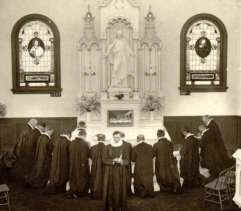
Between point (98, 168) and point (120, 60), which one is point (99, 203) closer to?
point (98, 168)

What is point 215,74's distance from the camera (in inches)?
579

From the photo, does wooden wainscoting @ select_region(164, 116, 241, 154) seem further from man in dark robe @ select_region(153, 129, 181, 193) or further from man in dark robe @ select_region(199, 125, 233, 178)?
man in dark robe @ select_region(153, 129, 181, 193)

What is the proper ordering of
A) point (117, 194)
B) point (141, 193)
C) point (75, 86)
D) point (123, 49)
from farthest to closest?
point (75, 86) < point (123, 49) < point (141, 193) < point (117, 194)

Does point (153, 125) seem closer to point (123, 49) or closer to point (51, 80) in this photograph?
point (123, 49)

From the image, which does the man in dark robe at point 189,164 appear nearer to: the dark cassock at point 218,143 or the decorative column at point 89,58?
the dark cassock at point 218,143

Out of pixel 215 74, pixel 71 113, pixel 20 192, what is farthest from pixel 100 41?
pixel 20 192

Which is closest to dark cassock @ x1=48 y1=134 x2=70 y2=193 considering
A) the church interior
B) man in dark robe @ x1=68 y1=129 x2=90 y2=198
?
man in dark robe @ x1=68 y1=129 x2=90 y2=198

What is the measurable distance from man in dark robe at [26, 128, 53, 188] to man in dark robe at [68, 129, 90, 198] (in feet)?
3.39

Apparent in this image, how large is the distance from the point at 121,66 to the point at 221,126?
442 cm

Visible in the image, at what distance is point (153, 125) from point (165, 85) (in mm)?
1774

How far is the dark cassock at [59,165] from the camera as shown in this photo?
401 inches

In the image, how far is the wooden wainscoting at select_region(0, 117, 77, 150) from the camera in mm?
14375

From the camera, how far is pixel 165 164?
10.1m

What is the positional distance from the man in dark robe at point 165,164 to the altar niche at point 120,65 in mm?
3207
